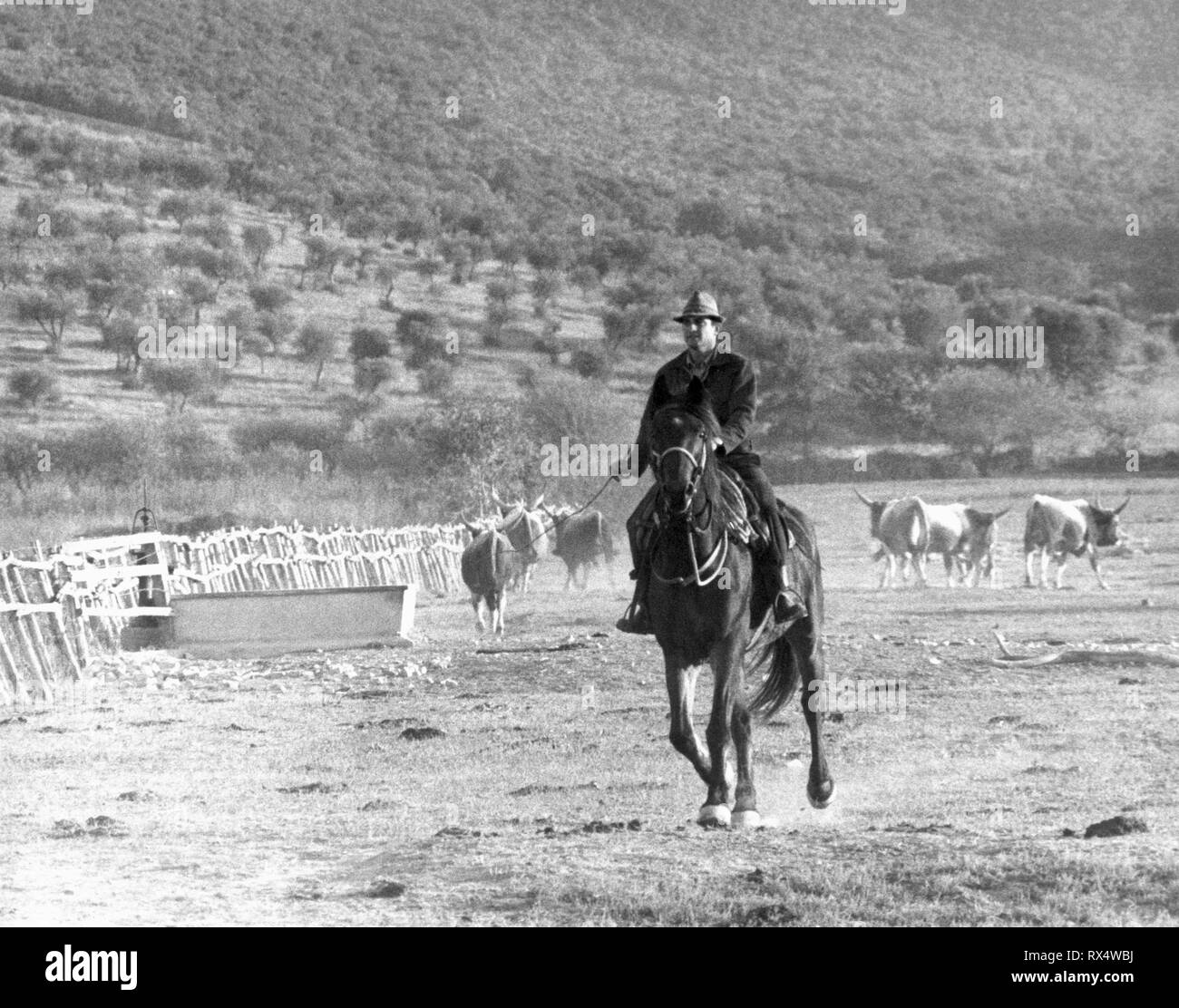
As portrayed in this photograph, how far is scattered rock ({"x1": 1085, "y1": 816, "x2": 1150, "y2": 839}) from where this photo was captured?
8656mm

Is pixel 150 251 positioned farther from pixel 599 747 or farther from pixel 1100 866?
pixel 1100 866

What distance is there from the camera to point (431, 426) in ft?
167

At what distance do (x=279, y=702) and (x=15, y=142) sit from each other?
214 ft

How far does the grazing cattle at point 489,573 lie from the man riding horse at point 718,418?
1293 cm

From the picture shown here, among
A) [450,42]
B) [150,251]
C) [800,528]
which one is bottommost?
[800,528]

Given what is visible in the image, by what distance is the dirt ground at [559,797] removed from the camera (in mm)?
7570

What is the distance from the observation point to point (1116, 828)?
8688mm
